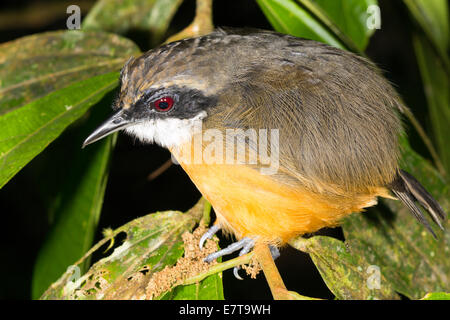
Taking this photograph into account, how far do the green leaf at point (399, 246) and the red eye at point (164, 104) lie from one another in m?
0.73

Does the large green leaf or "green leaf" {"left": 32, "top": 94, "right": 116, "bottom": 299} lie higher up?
the large green leaf

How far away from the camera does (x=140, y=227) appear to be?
6.73ft

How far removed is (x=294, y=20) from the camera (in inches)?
99.3

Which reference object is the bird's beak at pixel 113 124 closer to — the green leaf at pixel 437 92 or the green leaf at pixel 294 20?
the green leaf at pixel 294 20

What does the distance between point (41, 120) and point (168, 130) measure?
18.7 inches

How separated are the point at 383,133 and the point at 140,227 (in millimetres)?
964

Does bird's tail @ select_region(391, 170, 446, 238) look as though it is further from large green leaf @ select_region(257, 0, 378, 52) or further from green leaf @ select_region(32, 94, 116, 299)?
green leaf @ select_region(32, 94, 116, 299)

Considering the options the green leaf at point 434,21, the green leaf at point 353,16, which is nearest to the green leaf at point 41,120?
the green leaf at point 353,16

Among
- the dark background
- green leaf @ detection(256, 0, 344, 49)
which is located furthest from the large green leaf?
the dark background

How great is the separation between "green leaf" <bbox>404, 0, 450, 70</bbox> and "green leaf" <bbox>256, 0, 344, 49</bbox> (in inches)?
18.2

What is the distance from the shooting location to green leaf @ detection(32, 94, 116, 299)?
2.31m

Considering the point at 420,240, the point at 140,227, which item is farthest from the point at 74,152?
the point at 420,240

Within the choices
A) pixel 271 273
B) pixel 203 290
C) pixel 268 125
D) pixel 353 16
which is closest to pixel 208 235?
pixel 203 290

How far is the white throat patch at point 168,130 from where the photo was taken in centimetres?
212
